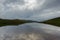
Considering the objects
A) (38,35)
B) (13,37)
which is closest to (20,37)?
(13,37)

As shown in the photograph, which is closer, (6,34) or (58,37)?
(58,37)

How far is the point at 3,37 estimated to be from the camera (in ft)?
60.0

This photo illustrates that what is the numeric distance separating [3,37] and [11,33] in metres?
1.11

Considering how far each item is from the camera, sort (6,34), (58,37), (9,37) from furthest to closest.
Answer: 1. (6,34)
2. (9,37)
3. (58,37)

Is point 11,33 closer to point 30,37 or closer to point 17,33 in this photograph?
point 17,33

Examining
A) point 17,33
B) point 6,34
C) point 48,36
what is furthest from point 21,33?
point 48,36

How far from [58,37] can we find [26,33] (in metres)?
3.63

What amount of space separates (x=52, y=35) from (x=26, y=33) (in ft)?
9.48

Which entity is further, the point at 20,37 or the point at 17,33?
the point at 17,33

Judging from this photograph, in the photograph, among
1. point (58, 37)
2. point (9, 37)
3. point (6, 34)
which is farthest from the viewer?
point (6, 34)

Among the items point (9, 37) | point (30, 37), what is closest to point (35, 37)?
point (30, 37)

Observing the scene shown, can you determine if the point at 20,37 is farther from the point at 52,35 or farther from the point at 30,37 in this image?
the point at 52,35

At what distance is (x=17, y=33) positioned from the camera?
18.6 metres

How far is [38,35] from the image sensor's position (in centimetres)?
1745
